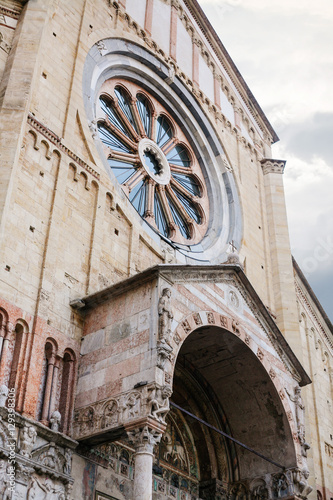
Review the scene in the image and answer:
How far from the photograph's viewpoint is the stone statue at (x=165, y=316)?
11.5 meters

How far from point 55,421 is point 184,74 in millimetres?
13817

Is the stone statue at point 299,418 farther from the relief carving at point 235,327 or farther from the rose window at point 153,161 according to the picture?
the rose window at point 153,161

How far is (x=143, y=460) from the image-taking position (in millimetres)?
10461

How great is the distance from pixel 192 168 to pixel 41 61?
708 centimetres

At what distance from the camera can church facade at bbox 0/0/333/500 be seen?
1137cm

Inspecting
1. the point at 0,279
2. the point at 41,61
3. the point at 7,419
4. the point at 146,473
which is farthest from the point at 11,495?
the point at 41,61

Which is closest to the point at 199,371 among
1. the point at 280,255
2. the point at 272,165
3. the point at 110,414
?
the point at 110,414

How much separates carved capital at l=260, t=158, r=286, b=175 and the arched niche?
11.1 m

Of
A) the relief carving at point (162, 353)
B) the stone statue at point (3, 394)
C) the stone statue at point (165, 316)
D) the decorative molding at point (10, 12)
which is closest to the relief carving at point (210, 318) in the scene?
the stone statue at point (165, 316)

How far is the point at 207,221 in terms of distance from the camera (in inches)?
807

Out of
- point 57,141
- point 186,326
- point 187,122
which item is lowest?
point 186,326

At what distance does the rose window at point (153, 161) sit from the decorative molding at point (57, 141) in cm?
210

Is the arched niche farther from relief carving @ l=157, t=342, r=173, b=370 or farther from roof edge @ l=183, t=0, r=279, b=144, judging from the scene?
roof edge @ l=183, t=0, r=279, b=144

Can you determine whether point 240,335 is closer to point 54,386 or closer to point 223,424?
point 223,424
